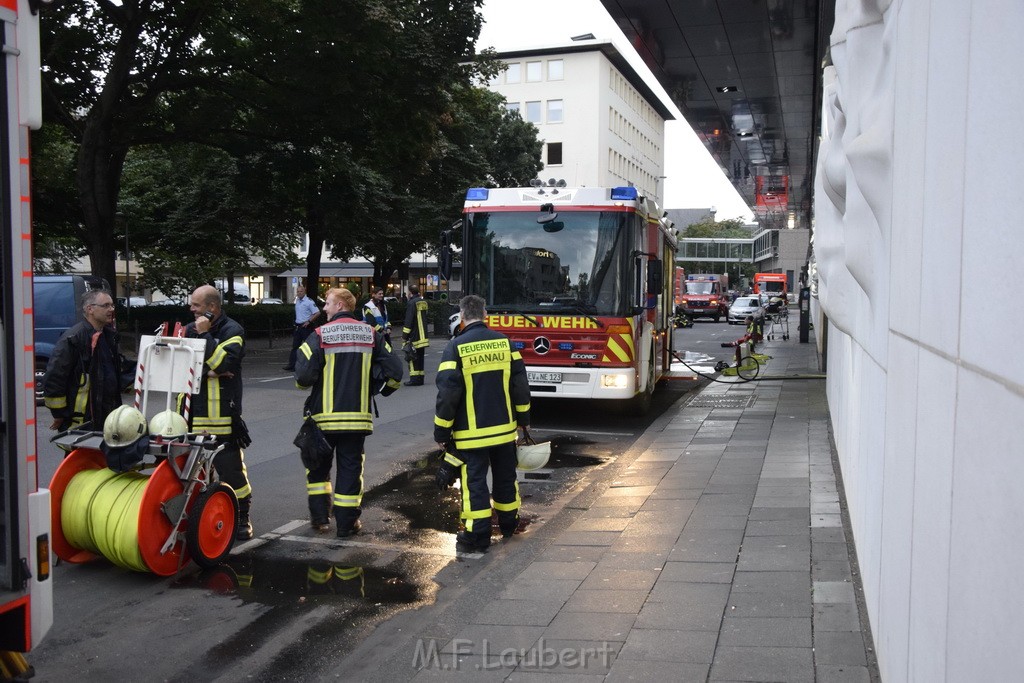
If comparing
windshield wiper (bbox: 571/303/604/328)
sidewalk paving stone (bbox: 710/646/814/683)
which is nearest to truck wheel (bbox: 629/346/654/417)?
windshield wiper (bbox: 571/303/604/328)

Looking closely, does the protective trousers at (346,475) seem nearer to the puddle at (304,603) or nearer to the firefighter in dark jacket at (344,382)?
the firefighter in dark jacket at (344,382)

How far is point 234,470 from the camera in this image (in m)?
7.16

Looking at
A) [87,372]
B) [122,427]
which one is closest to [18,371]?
[122,427]

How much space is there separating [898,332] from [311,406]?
15.2 feet

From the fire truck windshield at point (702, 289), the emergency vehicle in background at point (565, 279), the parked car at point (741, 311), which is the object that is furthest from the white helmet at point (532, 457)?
the fire truck windshield at point (702, 289)

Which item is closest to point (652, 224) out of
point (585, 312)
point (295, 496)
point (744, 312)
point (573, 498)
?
point (585, 312)

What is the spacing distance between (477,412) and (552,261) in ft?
19.2

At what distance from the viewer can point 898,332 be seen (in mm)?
3516

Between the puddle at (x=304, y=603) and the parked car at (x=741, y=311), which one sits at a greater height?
the parked car at (x=741, y=311)

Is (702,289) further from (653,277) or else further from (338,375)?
(338,375)

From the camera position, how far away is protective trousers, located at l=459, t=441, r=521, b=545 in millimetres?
6848

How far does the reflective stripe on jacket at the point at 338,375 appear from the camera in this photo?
23.0ft

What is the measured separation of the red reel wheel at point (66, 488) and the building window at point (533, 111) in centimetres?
7916

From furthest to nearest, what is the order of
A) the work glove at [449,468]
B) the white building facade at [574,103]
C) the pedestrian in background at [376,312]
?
the white building facade at [574,103], the pedestrian in background at [376,312], the work glove at [449,468]
